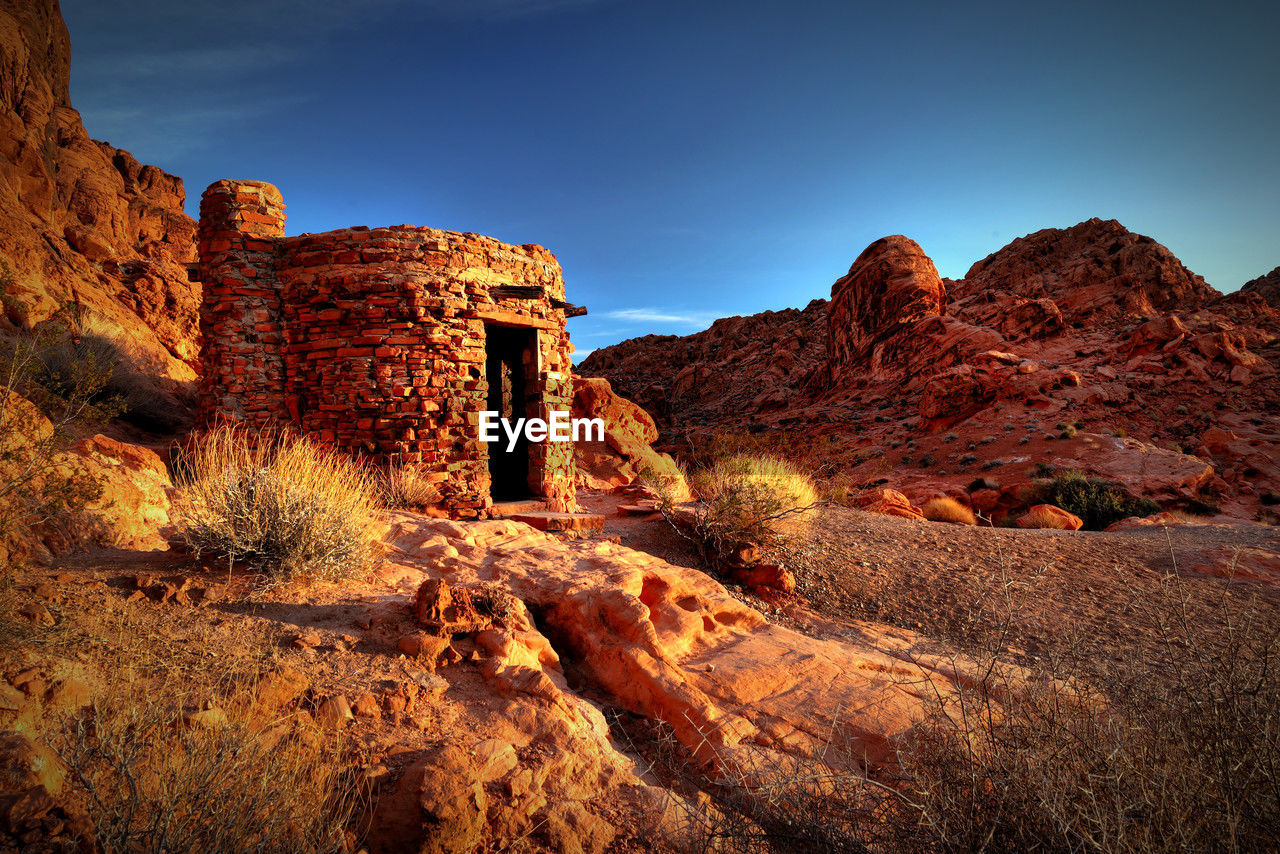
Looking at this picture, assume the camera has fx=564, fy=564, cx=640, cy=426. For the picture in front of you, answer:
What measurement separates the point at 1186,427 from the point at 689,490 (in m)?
17.9

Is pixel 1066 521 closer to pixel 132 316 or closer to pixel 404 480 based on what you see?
pixel 404 480

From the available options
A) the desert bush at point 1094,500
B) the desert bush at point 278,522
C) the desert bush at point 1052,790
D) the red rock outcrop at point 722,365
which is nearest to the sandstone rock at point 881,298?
the red rock outcrop at point 722,365

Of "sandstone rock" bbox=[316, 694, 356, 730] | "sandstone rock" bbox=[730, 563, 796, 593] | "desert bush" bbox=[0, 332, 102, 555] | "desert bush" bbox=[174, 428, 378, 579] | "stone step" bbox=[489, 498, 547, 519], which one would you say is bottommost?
"sandstone rock" bbox=[730, 563, 796, 593]

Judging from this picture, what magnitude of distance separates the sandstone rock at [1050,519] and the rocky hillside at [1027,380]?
9.07ft

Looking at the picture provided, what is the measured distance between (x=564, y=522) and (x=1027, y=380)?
840 inches

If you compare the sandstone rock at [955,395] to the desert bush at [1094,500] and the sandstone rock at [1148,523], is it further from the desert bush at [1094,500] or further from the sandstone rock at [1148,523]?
the sandstone rock at [1148,523]

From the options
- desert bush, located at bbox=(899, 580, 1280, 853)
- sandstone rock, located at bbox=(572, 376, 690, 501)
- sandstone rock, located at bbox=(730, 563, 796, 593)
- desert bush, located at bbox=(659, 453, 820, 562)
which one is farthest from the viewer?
sandstone rock, located at bbox=(572, 376, 690, 501)

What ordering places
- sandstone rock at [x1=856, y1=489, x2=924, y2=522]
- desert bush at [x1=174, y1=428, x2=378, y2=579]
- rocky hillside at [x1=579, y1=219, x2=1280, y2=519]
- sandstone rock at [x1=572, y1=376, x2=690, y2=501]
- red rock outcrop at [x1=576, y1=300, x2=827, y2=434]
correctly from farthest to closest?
red rock outcrop at [x1=576, y1=300, x2=827, y2=434] < rocky hillside at [x1=579, y1=219, x2=1280, y2=519] < sandstone rock at [x1=572, y1=376, x2=690, y2=501] < sandstone rock at [x1=856, y1=489, x2=924, y2=522] < desert bush at [x1=174, y1=428, x2=378, y2=579]

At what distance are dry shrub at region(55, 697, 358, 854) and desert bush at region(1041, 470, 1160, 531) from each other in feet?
49.6

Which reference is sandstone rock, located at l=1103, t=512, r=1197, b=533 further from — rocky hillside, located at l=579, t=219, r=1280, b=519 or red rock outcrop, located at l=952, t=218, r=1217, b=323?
red rock outcrop, located at l=952, t=218, r=1217, b=323

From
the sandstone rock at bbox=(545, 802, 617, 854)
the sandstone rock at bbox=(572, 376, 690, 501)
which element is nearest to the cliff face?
the sandstone rock at bbox=(572, 376, 690, 501)

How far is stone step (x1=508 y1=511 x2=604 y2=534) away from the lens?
7.09 m

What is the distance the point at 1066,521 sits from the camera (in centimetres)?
1141

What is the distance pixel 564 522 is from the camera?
717 centimetres
